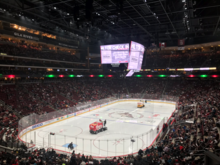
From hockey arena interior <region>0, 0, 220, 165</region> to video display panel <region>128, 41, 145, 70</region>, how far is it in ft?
0.39

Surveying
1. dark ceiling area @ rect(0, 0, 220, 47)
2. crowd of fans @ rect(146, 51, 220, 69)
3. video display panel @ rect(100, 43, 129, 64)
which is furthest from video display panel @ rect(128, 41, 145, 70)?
crowd of fans @ rect(146, 51, 220, 69)

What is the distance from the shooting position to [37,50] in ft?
112

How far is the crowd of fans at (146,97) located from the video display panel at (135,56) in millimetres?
7410

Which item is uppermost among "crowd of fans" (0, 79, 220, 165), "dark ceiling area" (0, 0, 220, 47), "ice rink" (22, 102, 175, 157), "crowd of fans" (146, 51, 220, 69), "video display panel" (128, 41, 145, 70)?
"dark ceiling area" (0, 0, 220, 47)

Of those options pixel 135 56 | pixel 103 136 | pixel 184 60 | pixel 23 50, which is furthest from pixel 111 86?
pixel 103 136

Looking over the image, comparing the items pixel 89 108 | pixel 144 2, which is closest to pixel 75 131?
pixel 89 108

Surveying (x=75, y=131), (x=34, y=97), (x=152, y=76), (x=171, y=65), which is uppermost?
(x=171, y=65)

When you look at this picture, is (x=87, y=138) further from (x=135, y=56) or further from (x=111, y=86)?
(x=111, y=86)

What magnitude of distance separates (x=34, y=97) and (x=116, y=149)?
17222 mm

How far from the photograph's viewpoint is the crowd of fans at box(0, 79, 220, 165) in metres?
8.73

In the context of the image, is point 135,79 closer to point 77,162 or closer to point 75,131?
point 75,131

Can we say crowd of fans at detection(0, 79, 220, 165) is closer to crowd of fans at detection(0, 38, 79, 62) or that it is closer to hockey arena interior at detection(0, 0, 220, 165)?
hockey arena interior at detection(0, 0, 220, 165)

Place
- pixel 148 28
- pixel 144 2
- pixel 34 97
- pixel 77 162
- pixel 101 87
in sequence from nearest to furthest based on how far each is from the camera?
1. pixel 77 162
2. pixel 144 2
3. pixel 34 97
4. pixel 148 28
5. pixel 101 87

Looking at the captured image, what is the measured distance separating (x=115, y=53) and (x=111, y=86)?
2386 centimetres
